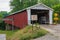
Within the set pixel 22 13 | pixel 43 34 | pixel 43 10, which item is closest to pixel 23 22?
pixel 22 13

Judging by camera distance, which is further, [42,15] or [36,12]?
[42,15]

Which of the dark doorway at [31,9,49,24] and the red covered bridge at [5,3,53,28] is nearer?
the red covered bridge at [5,3,53,28]

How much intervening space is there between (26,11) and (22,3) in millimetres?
46669

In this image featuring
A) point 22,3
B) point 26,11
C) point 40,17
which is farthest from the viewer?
point 22,3

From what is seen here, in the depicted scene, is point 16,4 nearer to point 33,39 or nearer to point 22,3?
point 22,3

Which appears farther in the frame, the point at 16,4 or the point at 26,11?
the point at 16,4

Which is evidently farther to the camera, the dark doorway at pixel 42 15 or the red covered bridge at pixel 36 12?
the dark doorway at pixel 42 15

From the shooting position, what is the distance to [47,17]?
37594 millimetres

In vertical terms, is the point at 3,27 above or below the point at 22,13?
below

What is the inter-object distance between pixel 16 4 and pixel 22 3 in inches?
92.7

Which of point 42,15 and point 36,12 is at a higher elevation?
point 36,12

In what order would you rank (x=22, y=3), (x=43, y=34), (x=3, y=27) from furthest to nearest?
1. (x=22, y=3)
2. (x=3, y=27)
3. (x=43, y=34)

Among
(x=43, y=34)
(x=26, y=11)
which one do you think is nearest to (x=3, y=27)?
(x=26, y=11)

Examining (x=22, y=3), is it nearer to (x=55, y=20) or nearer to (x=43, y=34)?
(x=55, y=20)
